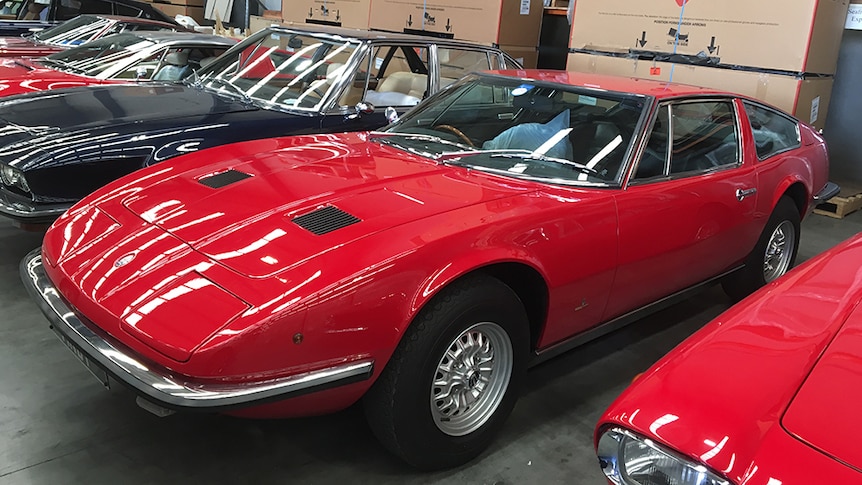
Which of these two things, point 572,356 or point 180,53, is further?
point 180,53

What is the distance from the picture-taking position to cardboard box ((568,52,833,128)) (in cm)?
569

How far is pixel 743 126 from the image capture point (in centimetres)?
367

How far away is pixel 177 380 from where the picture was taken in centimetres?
191

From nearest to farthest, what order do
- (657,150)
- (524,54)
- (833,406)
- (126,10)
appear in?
(833,406) < (657,150) < (524,54) < (126,10)

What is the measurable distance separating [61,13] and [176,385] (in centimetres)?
937

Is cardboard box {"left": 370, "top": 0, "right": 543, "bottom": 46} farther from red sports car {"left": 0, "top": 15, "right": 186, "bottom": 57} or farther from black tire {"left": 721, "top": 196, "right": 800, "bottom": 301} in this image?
black tire {"left": 721, "top": 196, "right": 800, "bottom": 301}

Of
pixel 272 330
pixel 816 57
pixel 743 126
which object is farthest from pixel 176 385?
pixel 816 57

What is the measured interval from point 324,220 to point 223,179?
2.15 ft

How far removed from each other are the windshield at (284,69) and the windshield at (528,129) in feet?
3.80

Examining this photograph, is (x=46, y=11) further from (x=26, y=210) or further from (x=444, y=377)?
(x=444, y=377)

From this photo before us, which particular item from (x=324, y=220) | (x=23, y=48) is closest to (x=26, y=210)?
(x=324, y=220)

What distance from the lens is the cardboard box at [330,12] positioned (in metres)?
8.37

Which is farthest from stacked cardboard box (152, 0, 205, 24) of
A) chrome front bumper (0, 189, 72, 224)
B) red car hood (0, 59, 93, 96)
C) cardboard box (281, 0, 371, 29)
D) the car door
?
the car door

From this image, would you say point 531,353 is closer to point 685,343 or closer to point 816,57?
point 685,343
